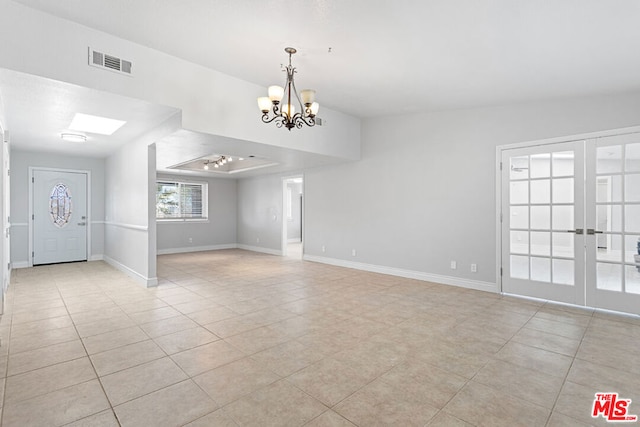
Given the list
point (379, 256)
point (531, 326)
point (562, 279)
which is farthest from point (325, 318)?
point (562, 279)

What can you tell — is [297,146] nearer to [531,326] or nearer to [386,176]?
[386,176]

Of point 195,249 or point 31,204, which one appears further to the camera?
point 195,249

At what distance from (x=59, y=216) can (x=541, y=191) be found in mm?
9412

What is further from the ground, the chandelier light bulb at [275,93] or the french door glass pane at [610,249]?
the chandelier light bulb at [275,93]

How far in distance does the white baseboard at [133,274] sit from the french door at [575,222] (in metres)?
5.40

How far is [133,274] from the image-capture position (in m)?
5.62

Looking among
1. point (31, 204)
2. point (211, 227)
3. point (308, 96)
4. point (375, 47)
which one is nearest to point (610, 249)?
point (375, 47)

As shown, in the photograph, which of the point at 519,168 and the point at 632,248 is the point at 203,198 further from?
the point at 632,248

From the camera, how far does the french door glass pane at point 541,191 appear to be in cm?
429

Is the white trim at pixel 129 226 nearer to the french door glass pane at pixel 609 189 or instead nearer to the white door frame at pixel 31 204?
the white door frame at pixel 31 204

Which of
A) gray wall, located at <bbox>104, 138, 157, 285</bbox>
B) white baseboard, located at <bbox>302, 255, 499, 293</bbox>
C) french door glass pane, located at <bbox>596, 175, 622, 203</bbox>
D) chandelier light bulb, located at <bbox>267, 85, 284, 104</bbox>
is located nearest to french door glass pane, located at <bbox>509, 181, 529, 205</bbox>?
french door glass pane, located at <bbox>596, 175, 622, 203</bbox>

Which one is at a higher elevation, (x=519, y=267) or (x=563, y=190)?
(x=563, y=190)

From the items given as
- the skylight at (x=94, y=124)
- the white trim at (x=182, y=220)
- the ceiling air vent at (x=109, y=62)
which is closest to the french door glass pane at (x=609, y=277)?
the ceiling air vent at (x=109, y=62)

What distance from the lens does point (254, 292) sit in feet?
15.5
